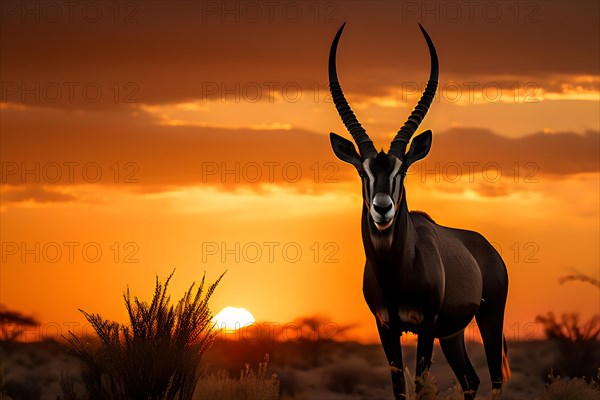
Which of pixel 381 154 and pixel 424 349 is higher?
pixel 381 154

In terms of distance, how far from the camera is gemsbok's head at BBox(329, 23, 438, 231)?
13.1 metres

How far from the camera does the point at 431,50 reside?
1563 centimetres

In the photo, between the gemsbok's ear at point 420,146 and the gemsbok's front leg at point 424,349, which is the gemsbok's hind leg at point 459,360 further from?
the gemsbok's ear at point 420,146

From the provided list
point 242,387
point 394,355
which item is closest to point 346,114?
point 394,355

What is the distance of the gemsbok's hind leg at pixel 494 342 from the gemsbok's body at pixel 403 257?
96cm

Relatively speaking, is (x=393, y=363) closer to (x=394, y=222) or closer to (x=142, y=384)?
(x=394, y=222)

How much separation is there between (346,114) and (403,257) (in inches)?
79.2

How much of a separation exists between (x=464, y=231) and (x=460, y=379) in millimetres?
2101

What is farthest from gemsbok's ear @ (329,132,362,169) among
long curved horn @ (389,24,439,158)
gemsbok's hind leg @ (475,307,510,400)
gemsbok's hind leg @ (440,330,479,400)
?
gemsbok's hind leg @ (475,307,510,400)

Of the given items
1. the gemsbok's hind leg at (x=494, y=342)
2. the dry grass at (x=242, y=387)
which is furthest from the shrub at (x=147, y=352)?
the gemsbok's hind leg at (x=494, y=342)

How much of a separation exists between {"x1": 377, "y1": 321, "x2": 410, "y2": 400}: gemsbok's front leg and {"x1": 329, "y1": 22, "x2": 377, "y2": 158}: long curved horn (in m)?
2.15

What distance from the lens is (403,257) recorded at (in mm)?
13766

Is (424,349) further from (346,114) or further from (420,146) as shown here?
(346,114)

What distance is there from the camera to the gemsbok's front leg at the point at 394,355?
13945 millimetres
